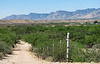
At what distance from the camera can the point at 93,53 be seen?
19797 mm

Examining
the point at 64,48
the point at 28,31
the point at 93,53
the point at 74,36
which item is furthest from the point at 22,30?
the point at 93,53

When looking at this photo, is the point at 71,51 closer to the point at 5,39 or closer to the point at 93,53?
the point at 93,53

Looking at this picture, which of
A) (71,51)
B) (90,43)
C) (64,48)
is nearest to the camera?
(71,51)

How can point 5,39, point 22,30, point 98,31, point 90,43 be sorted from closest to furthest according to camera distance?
point 5,39
point 90,43
point 98,31
point 22,30

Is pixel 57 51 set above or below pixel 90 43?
above

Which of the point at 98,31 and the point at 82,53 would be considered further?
the point at 98,31

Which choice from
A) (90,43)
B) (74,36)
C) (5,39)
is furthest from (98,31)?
(5,39)

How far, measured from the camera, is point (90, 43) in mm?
48281

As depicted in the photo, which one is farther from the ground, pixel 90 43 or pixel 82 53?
pixel 82 53

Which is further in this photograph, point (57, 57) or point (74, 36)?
point (74, 36)

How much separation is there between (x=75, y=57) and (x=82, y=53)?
0.86 metres

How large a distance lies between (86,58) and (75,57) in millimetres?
1246

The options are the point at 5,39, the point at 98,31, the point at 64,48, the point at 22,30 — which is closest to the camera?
the point at 64,48

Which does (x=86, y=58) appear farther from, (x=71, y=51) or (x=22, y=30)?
(x=22, y=30)
